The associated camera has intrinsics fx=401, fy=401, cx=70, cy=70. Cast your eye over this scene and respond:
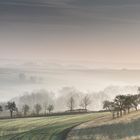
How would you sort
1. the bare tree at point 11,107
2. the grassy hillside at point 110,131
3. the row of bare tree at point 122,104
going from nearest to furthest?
the grassy hillside at point 110,131 → the row of bare tree at point 122,104 → the bare tree at point 11,107

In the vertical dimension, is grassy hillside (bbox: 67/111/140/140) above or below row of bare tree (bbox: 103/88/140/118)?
below

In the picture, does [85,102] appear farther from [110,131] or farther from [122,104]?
[110,131]

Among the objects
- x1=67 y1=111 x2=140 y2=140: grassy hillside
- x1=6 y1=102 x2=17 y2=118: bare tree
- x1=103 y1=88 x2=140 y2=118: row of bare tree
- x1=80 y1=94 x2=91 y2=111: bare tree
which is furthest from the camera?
x1=80 y1=94 x2=91 y2=111: bare tree

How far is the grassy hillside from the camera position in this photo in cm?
5978

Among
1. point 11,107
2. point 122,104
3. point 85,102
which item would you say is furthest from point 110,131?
point 85,102

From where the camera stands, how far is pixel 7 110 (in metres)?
143

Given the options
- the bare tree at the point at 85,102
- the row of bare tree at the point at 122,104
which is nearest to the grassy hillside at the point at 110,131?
the row of bare tree at the point at 122,104

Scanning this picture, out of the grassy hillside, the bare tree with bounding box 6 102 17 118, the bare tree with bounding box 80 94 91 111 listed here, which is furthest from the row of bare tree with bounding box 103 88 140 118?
the bare tree with bounding box 80 94 91 111

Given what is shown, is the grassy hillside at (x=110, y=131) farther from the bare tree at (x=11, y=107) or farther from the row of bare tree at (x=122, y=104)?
the bare tree at (x=11, y=107)

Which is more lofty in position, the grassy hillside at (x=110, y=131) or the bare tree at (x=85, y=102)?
the bare tree at (x=85, y=102)

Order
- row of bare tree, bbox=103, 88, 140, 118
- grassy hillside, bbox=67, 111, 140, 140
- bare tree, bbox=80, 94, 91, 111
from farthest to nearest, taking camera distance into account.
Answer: bare tree, bbox=80, 94, 91, 111 → row of bare tree, bbox=103, 88, 140, 118 → grassy hillside, bbox=67, 111, 140, 140

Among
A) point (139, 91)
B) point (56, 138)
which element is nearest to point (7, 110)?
point (139, 91)

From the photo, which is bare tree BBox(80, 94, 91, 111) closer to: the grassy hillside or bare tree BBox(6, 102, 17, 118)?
bare tree BBox(6, 102, 17, 118)

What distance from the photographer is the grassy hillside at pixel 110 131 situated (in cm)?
5978
